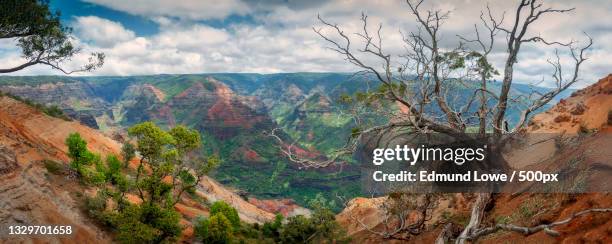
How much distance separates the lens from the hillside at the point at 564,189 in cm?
1452

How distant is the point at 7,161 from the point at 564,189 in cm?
3907

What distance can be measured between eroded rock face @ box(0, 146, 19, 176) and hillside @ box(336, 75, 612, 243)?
28.9 m

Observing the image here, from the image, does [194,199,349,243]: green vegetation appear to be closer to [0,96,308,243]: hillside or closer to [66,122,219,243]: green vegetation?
[0,96,308,243]: hillside

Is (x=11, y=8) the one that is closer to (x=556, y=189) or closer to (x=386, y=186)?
(x=386, y=186)

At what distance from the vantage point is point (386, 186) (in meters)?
23.8

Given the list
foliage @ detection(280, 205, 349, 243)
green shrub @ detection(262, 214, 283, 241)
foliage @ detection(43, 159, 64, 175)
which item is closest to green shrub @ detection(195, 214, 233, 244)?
foliage @ detection(280, 205, 349, 243)

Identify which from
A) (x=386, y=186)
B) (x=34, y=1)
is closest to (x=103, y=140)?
(x=34, y=1)

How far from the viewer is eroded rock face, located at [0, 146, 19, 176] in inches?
1404

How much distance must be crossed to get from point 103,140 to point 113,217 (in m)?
50.5

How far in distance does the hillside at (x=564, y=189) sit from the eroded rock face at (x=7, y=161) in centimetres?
2889

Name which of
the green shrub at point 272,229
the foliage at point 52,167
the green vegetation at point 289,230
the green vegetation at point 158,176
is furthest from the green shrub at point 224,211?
the foliage at point 52,167

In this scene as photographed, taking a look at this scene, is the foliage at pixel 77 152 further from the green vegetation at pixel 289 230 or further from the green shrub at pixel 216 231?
the green shrub at pixel 216 231

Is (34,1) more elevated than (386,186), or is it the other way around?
(34,1)

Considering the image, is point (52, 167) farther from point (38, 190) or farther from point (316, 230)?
point (316, 230)
